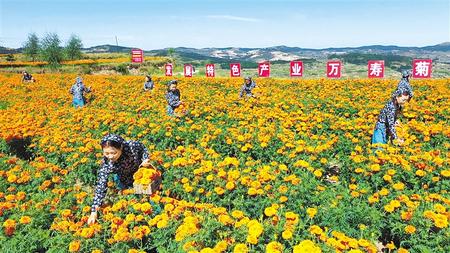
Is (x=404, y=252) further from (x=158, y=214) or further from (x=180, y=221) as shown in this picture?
(x=158, y=214)

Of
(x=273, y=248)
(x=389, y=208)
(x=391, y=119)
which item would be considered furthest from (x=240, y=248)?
(x=391, y=119)

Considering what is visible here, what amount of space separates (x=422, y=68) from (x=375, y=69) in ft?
5.92

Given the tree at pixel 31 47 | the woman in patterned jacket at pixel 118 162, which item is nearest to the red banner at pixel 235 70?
the woman in patterned jacket at pixel 118 162

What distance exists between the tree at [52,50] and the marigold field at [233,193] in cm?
4544

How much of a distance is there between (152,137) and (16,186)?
2.52 meters

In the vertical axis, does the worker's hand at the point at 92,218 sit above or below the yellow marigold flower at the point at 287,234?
below

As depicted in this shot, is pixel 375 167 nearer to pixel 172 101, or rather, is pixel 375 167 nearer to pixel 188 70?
pixel 172 101

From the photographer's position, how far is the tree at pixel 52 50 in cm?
4753

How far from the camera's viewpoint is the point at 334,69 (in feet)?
51.0

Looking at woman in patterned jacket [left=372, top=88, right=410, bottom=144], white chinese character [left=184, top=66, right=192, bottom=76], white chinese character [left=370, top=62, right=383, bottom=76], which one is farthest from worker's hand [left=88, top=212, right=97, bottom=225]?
white chinese character [left=184, top=66, right=192, bottom=76]

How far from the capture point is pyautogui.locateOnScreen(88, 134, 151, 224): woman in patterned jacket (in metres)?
3.45

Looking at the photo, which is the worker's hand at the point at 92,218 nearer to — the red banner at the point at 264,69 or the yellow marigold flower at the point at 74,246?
the yellow marigold flower at the point at 74,246

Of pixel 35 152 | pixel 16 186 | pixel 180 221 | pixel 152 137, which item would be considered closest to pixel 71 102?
pixel 35 152

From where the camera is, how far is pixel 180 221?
307 cm
